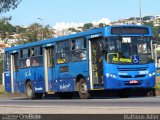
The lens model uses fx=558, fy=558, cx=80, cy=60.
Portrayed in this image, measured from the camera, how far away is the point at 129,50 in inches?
1021

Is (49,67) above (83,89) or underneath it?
above

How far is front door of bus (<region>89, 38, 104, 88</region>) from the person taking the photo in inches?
1032

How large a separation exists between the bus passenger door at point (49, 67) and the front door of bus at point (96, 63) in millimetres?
4394

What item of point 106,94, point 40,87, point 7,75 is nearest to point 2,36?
point 7,75

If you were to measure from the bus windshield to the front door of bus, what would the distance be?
25.4 inches

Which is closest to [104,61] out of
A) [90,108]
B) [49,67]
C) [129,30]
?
[129,30]

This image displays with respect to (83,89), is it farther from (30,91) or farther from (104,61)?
(30,91)

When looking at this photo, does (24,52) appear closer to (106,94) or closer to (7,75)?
(7,75)

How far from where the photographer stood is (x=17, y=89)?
3528 centimetres

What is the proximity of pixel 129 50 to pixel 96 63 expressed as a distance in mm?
1745

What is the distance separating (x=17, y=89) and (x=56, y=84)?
5613mm

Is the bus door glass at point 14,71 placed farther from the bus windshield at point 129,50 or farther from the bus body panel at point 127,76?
the bus windshield at point 129,50

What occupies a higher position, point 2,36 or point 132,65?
point 2,36

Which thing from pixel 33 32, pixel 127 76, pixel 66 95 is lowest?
pixel 66 95
